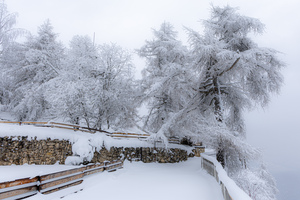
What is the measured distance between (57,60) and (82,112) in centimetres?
1118

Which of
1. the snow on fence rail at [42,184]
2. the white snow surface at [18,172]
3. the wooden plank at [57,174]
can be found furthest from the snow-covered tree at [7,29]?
the wooden plank at [57,174]

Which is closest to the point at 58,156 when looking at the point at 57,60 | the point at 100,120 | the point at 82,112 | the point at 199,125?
the point at 82,112

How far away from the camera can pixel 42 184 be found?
5.61 m

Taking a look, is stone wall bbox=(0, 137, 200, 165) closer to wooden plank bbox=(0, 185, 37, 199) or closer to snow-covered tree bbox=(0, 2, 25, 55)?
wooden plank bbox=(0, 185, 37, 199)

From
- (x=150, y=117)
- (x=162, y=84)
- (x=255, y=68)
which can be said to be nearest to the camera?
(x=255, y=68)

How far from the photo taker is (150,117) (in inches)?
861

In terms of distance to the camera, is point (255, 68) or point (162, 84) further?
point (162, 84)

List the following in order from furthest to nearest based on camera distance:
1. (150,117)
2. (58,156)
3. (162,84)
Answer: (150,117)
(162,84)
(58,156)

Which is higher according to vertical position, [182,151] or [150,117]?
[150,117]

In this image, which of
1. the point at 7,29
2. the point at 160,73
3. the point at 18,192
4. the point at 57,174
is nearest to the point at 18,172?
the point at 57,174

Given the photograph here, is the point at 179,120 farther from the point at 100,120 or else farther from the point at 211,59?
the point at 100,120

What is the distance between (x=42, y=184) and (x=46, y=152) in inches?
370

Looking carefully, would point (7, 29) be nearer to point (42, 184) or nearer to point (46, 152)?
point (46, 152)

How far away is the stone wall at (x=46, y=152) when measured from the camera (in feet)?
41.3
